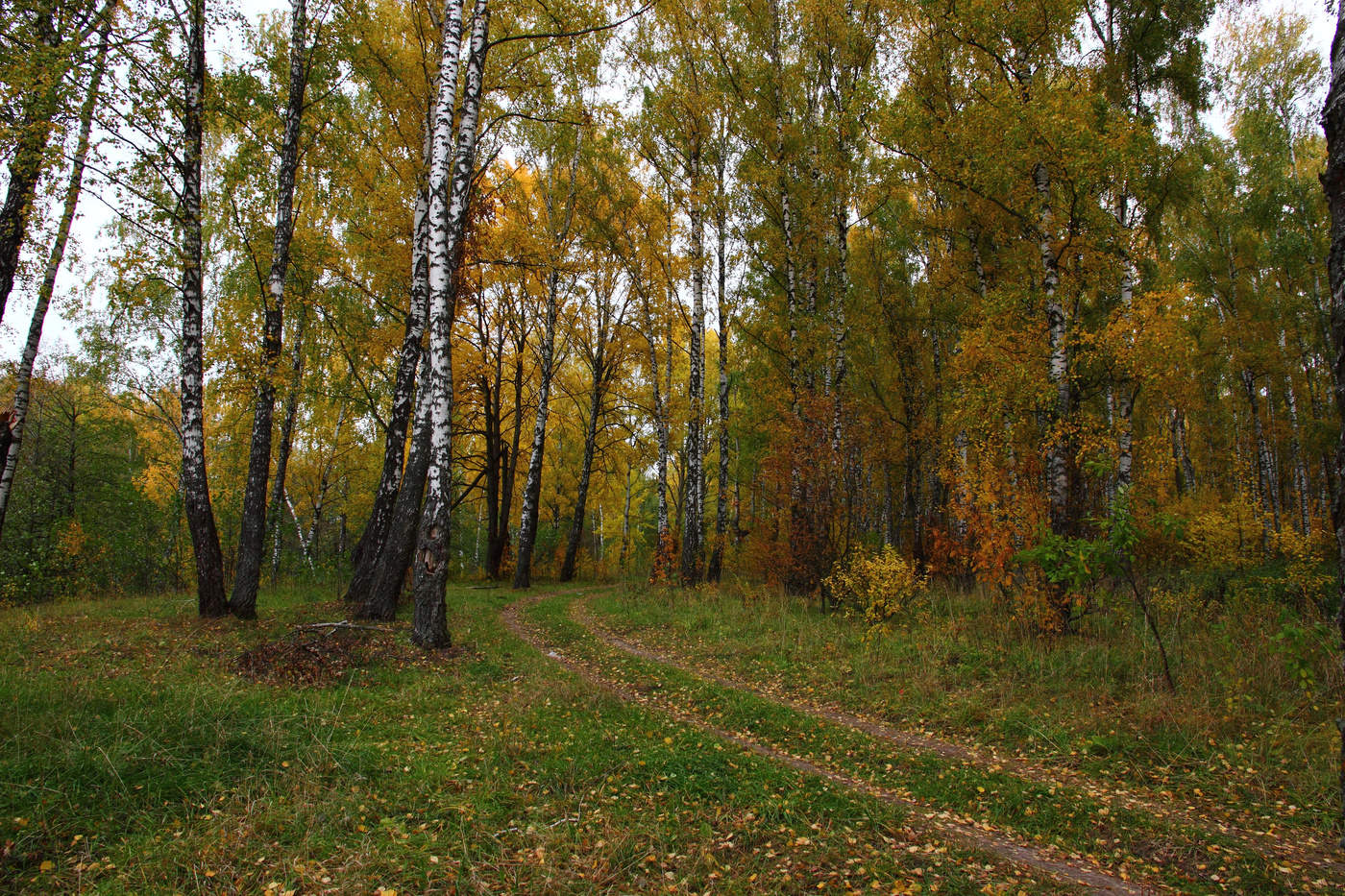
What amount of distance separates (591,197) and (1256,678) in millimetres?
17127

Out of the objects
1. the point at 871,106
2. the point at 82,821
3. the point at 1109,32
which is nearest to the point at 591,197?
the point at 871,106

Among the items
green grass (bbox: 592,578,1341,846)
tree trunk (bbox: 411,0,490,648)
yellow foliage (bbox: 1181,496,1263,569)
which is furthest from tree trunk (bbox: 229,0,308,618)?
yellow foliage (bbox: 1181,496,1263,569)

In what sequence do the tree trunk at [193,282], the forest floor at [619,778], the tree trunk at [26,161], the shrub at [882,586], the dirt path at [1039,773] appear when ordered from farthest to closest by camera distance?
the shrub at [882,586] < the tree trunk at [193,282] < the tree trunk at [26,161] < the dirt path at [1039,773] < the forest floor at [619,778]

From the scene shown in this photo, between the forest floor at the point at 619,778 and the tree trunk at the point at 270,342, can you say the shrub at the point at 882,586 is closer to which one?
the forest floor at the point at 619,778

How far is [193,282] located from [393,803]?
8577 millimetres

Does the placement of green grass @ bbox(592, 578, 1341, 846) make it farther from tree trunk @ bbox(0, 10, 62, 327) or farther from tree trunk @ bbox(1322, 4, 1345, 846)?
tree trunk @ bbox(0, 10, 62, 327)

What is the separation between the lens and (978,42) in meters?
9.27

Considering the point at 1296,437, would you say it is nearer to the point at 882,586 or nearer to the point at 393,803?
the point at 882,586

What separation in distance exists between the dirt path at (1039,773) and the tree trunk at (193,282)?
7626 mm

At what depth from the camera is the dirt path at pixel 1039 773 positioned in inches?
143

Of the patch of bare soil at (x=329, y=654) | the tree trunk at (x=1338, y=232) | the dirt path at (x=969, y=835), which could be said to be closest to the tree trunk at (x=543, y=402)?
the patch of bare soil at (x=329, y=654)

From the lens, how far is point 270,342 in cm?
947

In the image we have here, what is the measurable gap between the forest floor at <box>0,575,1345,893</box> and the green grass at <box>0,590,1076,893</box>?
0.02 m

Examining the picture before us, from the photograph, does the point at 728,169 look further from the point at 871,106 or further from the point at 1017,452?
the point at 1017,452
